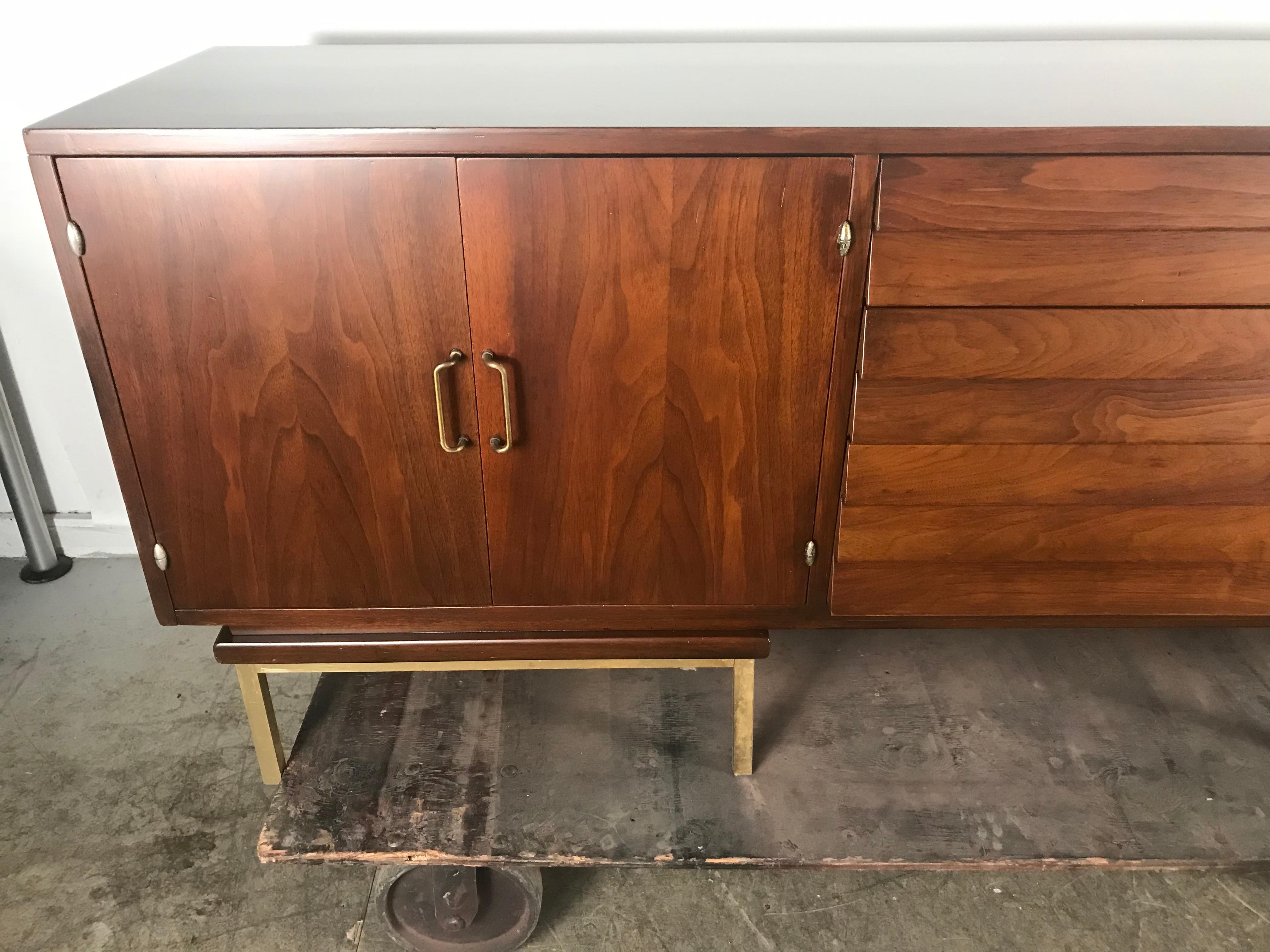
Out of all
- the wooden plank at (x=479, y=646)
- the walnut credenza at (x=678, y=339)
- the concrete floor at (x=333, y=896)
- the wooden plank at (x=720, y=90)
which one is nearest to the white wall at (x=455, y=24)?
the wooden plank at (x=720, y=90)

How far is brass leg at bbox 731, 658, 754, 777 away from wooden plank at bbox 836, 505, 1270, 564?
21cm

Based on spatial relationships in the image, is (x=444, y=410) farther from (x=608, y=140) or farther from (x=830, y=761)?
(x=830, y=761)

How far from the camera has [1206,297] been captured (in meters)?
0.90

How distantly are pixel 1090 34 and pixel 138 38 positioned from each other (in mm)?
1380

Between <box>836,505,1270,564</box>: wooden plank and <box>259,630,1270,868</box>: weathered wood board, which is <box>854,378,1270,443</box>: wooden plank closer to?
<box>836,505,1270,564</box>: wooden plank

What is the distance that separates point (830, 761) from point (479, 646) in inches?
19.2

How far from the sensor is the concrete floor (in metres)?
1.16

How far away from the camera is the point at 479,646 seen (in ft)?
3.62

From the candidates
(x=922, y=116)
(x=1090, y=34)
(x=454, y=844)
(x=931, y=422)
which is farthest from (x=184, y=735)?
(x=1090, y=34)

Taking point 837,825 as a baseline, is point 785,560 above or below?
above

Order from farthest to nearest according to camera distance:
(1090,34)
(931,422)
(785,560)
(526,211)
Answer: (1090,34), (785,560), (931,422), (526,211)

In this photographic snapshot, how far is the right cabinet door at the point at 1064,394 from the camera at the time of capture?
33.5 inches

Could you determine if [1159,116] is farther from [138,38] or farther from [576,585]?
[138,38]

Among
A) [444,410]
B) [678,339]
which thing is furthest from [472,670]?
[678,339]
